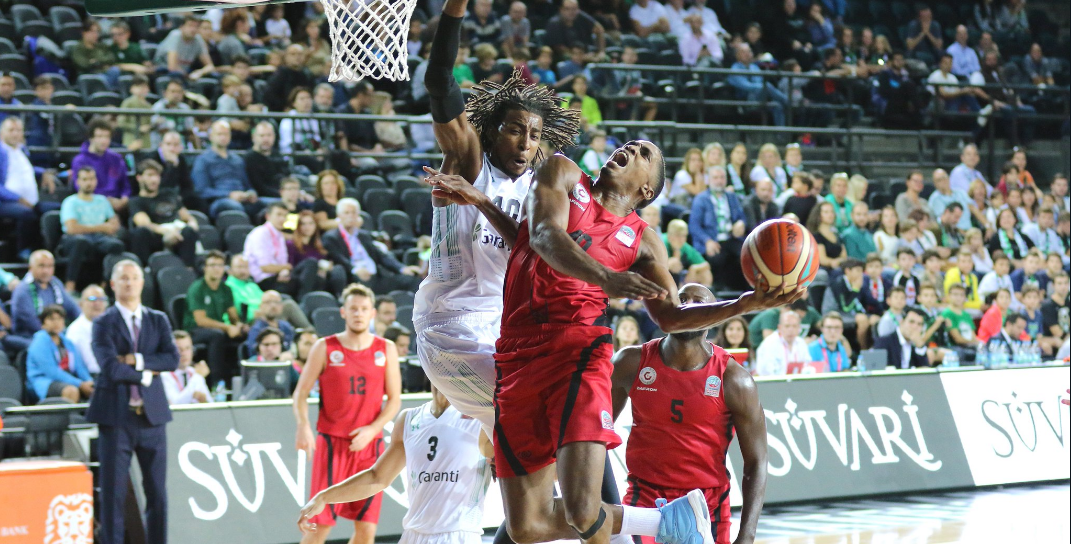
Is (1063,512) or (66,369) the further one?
(1063,512)

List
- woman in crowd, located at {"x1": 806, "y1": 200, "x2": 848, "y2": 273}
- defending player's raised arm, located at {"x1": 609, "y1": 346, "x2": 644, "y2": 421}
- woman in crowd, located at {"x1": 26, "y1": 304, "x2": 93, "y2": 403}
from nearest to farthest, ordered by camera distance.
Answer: defending player's raised arm, located at {"x1": 609, "y1": 346, "x2": 644, "y2": 421} < woman in crowd, located at {"x1": 26, "y1": 304, "x2": 93, "y2": 403} < woman in crowd, located at {"x1": 806, "y1": 200, "x2": 848, "y2": 273}

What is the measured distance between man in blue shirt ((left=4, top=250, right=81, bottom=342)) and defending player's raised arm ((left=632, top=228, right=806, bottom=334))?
617cm

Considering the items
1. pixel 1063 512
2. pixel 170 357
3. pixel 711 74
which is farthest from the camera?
pixel 711 74

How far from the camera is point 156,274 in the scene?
10.4 metres

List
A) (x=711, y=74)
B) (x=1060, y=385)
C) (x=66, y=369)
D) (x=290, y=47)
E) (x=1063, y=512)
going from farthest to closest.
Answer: (x=711, y=74) → (x=290, y=47) → (x=1060, y=385) → (x=1063, y=512) → (x=66, y=369)

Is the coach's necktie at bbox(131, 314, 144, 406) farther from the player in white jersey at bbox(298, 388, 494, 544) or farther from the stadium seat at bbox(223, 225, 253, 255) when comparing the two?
the stadium seat at bbox(223, 225, 253, 255)

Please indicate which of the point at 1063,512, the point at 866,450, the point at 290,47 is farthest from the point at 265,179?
the point at 1063,512

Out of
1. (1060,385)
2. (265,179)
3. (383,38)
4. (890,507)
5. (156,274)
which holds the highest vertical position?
(383,38)

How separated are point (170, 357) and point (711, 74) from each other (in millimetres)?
9988

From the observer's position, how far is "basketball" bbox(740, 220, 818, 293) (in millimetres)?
4141

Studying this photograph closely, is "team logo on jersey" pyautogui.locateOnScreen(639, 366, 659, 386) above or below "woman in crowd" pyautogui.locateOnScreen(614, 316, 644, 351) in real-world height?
above

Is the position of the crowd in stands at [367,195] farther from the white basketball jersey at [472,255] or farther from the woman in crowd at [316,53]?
the white basketball jersey at [472,255]

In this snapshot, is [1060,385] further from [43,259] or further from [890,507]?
[43,259]

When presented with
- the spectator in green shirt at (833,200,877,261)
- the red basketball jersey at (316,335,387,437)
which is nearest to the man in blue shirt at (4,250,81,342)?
the red basketball jersey at (316,335,387,437)
